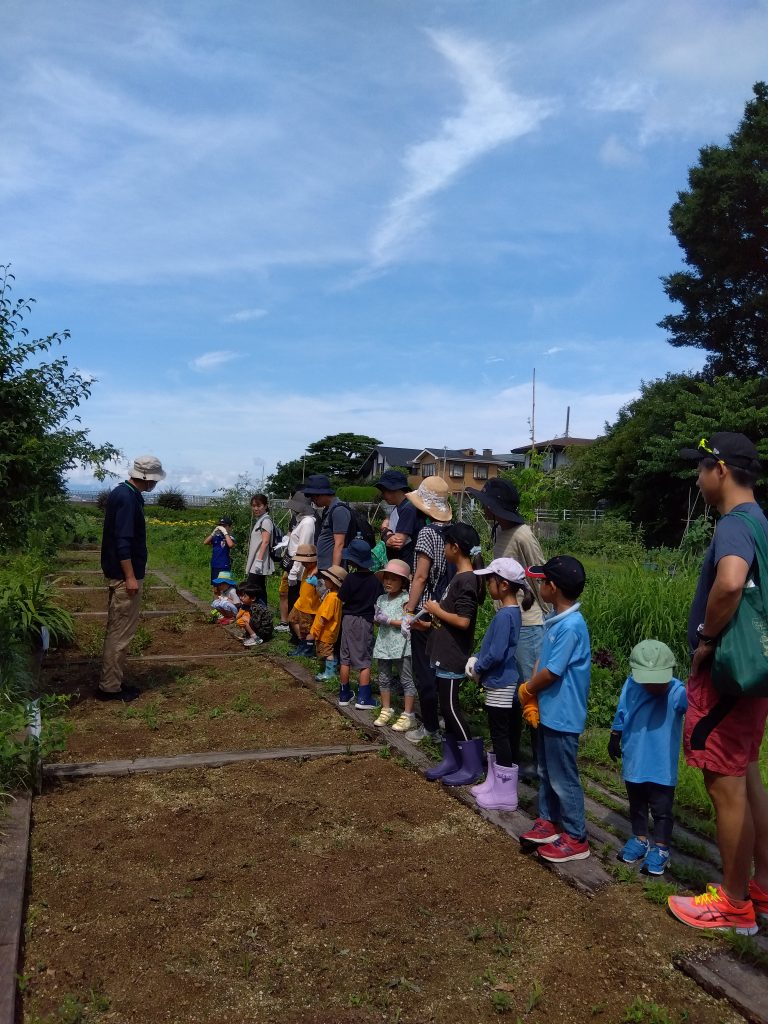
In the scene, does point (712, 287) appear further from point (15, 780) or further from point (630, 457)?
point (15, 780)

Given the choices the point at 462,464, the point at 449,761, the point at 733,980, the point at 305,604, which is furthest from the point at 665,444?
the point at 462,464

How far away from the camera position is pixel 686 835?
3.74m

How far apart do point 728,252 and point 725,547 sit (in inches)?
1046

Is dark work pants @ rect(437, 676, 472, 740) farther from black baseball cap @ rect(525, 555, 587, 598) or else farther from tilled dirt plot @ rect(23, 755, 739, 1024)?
black baseball cap @ rect(525, 555, 587, 598)

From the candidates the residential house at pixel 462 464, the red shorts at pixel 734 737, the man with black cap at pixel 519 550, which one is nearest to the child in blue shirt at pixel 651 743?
the red shorts at pixel 734 737

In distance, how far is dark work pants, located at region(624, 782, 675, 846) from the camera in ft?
10.9

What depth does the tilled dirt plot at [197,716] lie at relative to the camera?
15.9ft

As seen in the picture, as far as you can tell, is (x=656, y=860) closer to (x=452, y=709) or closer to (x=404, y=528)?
(x=452, y=709)

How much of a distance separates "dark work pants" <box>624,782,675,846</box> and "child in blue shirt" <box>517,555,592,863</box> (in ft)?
0.79

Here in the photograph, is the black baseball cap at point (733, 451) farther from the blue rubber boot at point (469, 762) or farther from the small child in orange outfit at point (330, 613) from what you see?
the small child in orange outfit at point (330, 613)

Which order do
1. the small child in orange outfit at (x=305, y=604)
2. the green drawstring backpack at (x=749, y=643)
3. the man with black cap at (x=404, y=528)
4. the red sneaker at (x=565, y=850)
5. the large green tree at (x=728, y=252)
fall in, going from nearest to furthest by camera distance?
the green drawstring backpack at (x=749, y=643)
the red sneaker at (x=565, y=850)
the man with black cap at (x=404, y=528)
the small child in orange outfit at (x=305, y=604)
the large green tree at (x=728, y=252)

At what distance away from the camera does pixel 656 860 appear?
320 cm

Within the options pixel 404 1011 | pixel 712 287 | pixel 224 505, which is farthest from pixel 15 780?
pixel 712 287

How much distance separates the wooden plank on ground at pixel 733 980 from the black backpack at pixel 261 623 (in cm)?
607
